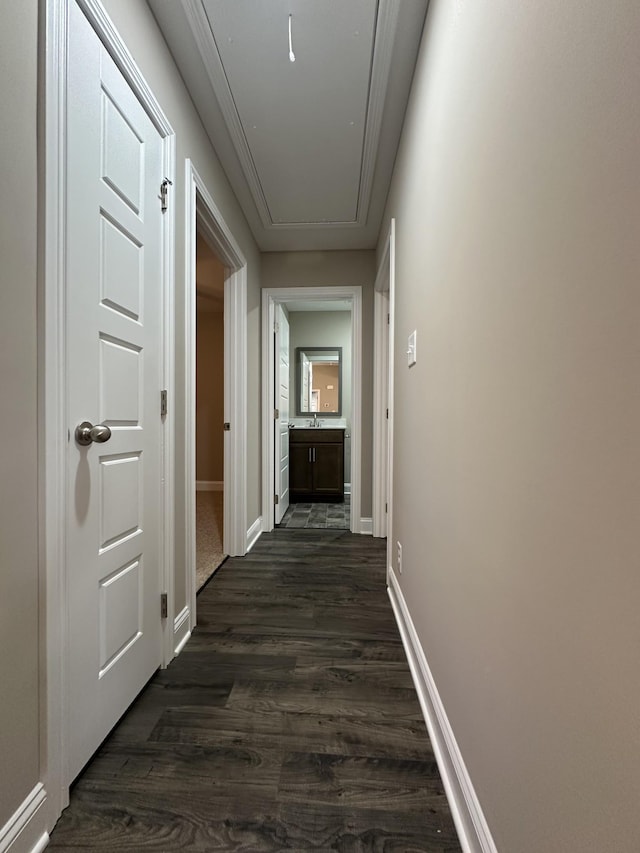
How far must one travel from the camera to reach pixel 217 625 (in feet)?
6.05

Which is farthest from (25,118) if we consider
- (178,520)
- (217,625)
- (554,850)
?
(217,625)

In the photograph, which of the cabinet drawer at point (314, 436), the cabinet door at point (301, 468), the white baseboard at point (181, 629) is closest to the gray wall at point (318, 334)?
the cabinet drawer at point (314, 436)

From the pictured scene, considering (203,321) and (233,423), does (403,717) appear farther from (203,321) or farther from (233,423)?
(203,321)

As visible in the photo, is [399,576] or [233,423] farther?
[233,423]

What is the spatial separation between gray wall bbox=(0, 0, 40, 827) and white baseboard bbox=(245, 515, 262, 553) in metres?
A: 2.02

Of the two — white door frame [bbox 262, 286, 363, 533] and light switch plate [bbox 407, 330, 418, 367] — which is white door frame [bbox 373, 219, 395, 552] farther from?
light switch plate [bbox 407, 330, 418, 367]

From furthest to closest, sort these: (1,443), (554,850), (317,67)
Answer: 1. (317,67)
2. (1,443)
3. (554,850)

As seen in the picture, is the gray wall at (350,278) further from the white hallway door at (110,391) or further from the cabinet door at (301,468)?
the white hallway door at (110,391)

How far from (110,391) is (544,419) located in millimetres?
1153

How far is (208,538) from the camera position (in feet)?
10.6

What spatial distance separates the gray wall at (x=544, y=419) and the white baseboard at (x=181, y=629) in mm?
1103

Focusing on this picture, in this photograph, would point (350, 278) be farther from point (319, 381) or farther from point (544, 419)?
point (544, 419)

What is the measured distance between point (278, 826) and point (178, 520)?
1.07m

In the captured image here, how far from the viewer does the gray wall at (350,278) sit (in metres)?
3.36
